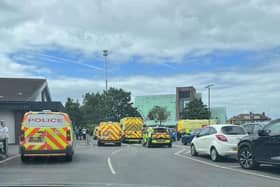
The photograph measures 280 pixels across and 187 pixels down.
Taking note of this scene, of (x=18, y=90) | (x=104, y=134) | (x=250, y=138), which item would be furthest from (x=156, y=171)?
(x=18, y=90)

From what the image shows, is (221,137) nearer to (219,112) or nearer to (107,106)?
(107,106)

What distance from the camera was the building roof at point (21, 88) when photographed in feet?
→ 132

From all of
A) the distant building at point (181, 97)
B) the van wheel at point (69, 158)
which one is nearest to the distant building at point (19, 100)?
the van wheel at point (69, 158)

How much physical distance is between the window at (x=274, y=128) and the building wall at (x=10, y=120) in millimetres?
26900

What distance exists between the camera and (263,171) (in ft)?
45.1

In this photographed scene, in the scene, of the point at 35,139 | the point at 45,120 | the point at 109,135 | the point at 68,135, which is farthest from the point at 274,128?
the point at 109,135

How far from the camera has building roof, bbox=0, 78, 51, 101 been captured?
132ft

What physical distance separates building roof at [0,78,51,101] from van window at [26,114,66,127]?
2401 centimetres

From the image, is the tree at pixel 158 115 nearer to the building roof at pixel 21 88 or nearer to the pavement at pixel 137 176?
the building roof at pixel 21 88

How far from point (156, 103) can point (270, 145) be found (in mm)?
103140

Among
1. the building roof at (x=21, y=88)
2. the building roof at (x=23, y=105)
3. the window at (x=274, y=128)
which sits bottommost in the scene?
the window at (x=274, y=128)

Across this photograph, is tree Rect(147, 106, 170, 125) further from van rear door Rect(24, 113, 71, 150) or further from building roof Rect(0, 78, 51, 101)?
van rear door Rect(24, 113, 71, 150)

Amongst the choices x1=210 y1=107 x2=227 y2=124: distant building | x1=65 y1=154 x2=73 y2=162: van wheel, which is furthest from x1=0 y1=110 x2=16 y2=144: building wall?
x1=210 y1=107 x2=227 y2=124: distant building

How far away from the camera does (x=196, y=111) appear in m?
79.7
